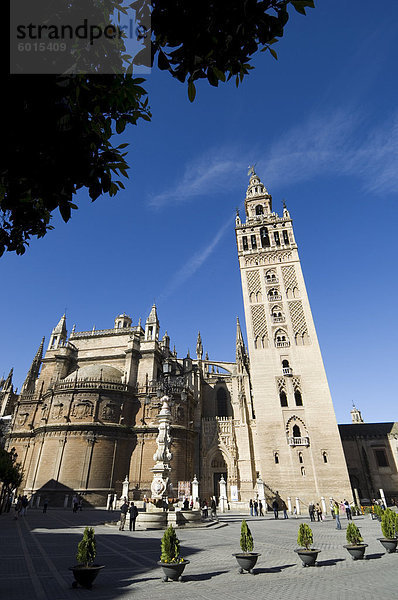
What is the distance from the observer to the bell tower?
90.2ft

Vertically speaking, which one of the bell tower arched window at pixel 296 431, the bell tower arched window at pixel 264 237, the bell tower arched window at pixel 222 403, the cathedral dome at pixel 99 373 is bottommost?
the bell tower arched window at pixel 296 431

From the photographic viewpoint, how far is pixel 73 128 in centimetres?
272

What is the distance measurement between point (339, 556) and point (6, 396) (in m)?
51.1

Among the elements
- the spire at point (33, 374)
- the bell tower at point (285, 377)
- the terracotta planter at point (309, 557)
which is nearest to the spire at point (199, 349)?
the bell tower at point (285, 377)

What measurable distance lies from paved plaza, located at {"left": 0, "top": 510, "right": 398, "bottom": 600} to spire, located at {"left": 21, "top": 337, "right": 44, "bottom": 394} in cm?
3197

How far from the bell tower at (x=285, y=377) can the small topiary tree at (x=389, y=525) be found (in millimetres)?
19866

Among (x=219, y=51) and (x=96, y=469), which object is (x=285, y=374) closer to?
(x=96, y=469)

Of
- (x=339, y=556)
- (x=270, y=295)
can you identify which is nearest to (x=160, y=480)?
(x=339, y=556)

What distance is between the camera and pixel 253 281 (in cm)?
3769

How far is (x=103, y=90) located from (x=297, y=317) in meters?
33.5

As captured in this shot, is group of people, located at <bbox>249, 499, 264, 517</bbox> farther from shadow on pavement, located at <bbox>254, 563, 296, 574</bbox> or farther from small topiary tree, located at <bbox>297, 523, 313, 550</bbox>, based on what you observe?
small topiary tree, located at <bbox>297, 523, 313, 550</bbox>

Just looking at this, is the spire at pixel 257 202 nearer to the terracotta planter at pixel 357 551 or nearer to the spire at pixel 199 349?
the spire at pixel 199 349

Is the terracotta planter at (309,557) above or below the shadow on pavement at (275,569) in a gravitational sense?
above

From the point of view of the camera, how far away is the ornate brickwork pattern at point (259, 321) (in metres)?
34.0
